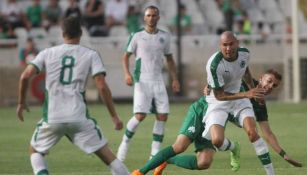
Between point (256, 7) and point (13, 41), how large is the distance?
28.1 ft

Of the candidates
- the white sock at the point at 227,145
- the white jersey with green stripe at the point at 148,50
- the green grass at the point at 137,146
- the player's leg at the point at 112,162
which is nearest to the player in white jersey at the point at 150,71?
the white jersey with green stripe at the point at 148,50

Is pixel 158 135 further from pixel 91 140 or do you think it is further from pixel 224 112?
pixel 91 140

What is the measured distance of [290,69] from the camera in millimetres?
30422

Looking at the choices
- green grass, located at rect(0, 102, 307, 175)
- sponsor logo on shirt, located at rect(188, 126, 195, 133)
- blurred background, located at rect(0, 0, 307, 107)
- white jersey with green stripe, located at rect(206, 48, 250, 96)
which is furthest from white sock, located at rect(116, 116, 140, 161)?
blurred background, located at rect(0, 0, 307, 107)

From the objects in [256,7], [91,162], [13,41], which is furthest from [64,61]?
[256,7]

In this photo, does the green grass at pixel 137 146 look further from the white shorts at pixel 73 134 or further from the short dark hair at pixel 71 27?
the short dark hair at pixel 71 27

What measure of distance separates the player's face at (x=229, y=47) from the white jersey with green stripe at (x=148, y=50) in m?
3.68

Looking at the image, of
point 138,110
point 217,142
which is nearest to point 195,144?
point 217,142

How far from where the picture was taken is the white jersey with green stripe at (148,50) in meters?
15.9

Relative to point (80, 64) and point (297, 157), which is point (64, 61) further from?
point (297, 157)

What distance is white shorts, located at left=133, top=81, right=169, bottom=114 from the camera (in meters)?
15.7

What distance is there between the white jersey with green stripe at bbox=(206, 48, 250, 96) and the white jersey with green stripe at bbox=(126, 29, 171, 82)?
3341 millimetres

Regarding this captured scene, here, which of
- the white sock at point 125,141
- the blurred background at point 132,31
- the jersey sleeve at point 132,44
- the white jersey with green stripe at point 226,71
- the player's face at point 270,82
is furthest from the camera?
the blurred background at point 132,31

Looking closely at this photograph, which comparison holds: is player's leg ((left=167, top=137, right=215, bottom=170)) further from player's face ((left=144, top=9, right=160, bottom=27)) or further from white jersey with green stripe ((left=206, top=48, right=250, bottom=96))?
player's face ((left=144, top=9, right=160, bottom=27))
